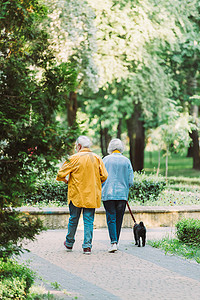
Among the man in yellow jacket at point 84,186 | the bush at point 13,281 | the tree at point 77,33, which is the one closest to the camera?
the bush at point 13,281

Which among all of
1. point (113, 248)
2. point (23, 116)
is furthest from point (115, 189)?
point (23, 116)

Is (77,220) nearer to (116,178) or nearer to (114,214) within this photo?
(114,214)

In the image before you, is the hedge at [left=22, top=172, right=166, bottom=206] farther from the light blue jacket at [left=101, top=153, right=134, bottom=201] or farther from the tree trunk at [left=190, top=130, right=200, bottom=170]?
the tree trunk at [left=190, top=130, right=200, bottom=170]

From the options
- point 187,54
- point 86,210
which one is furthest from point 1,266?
point 187,54

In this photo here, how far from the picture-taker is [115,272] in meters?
6.74

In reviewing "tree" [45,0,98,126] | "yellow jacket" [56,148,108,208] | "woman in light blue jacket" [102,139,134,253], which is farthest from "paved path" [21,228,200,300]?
"tree" [45,0,98,126]

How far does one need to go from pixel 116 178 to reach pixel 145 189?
4.36 m

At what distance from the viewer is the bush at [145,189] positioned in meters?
12.7

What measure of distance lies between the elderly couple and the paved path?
356 millimetres

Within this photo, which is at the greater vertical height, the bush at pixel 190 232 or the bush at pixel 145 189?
the bush at pixel 145 189

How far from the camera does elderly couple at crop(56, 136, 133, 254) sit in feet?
26.3

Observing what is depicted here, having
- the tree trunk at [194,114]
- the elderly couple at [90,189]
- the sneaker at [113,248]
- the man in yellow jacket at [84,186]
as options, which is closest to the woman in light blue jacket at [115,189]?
the elderly couple at [90,189]

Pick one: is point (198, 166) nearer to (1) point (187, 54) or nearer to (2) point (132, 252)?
(1) point (187, 54)

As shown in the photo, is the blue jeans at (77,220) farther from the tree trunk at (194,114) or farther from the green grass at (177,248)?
the tree trunk at (194,114)
